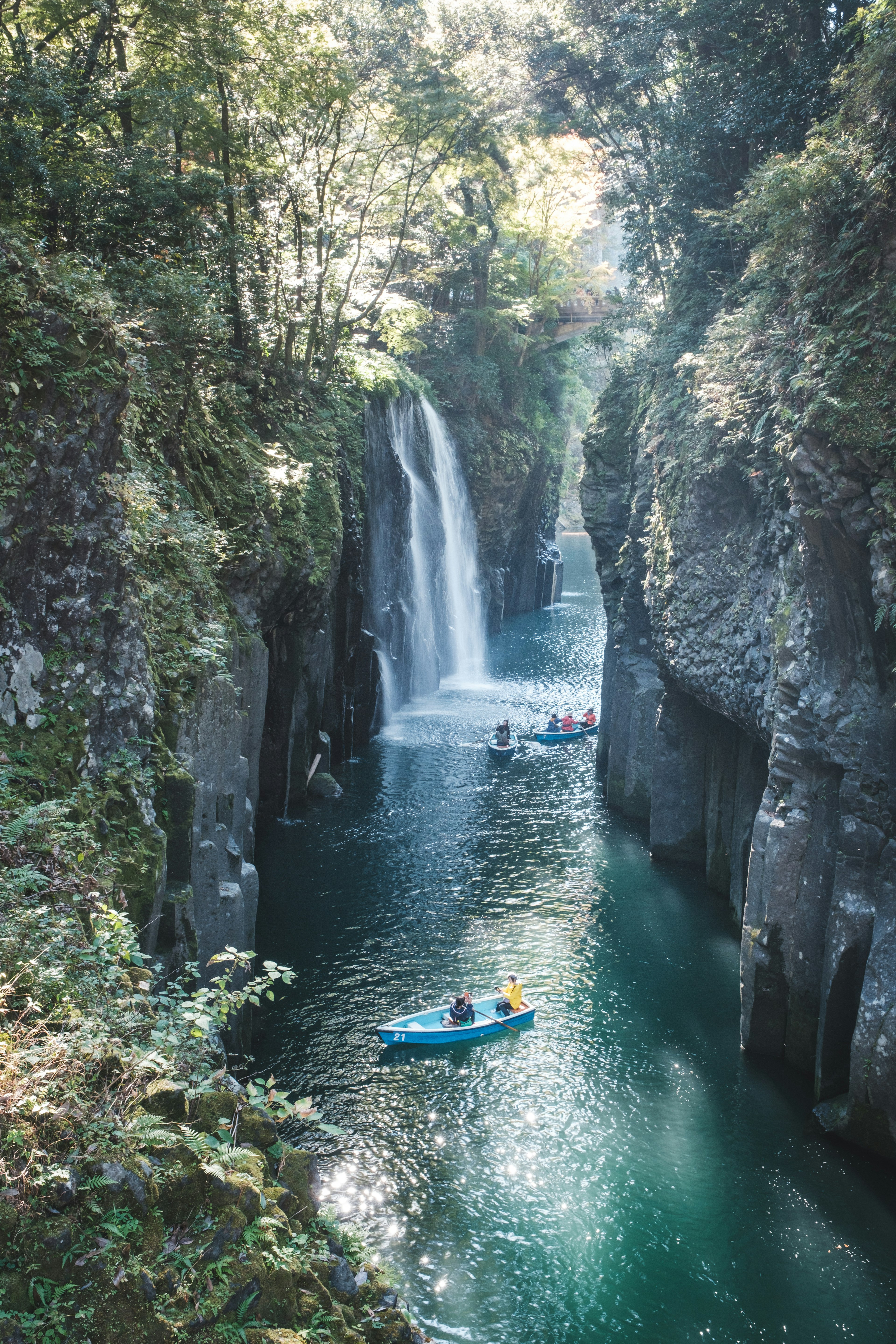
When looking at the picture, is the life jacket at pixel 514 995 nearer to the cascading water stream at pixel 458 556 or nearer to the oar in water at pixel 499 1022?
the oar in water at pixel 499 1022

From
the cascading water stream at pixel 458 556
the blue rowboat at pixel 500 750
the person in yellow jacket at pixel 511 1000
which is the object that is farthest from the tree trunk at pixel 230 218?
the cascading water stream at pixel 458 556

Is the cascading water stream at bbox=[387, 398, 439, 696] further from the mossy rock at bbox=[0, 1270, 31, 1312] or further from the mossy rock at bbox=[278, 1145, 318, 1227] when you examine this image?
the mossy rock at bbox=[0, 1270, 31, 1312]

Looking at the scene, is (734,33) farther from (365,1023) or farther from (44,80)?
(365,1023)

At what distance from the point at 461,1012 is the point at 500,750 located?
1566 centimetres

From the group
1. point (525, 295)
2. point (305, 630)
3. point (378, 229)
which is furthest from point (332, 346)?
point (525, 295)

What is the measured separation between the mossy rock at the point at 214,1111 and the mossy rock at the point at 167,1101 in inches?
5.6

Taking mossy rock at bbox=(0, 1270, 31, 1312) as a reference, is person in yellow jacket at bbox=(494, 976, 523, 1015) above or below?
below

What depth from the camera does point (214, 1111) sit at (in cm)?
619

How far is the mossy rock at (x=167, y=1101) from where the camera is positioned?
5.84 m

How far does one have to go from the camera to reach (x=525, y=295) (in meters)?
50.4

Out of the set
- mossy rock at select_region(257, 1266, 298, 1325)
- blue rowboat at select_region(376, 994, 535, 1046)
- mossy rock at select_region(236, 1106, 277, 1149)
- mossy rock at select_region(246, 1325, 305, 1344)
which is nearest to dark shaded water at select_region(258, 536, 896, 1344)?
blue rowboat at select_region(376, 994, 535, 1046)

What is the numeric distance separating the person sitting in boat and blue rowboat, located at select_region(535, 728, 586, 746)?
1786 cm

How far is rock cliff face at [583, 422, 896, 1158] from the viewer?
12.4m

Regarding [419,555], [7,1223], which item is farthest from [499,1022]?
[419,555]
